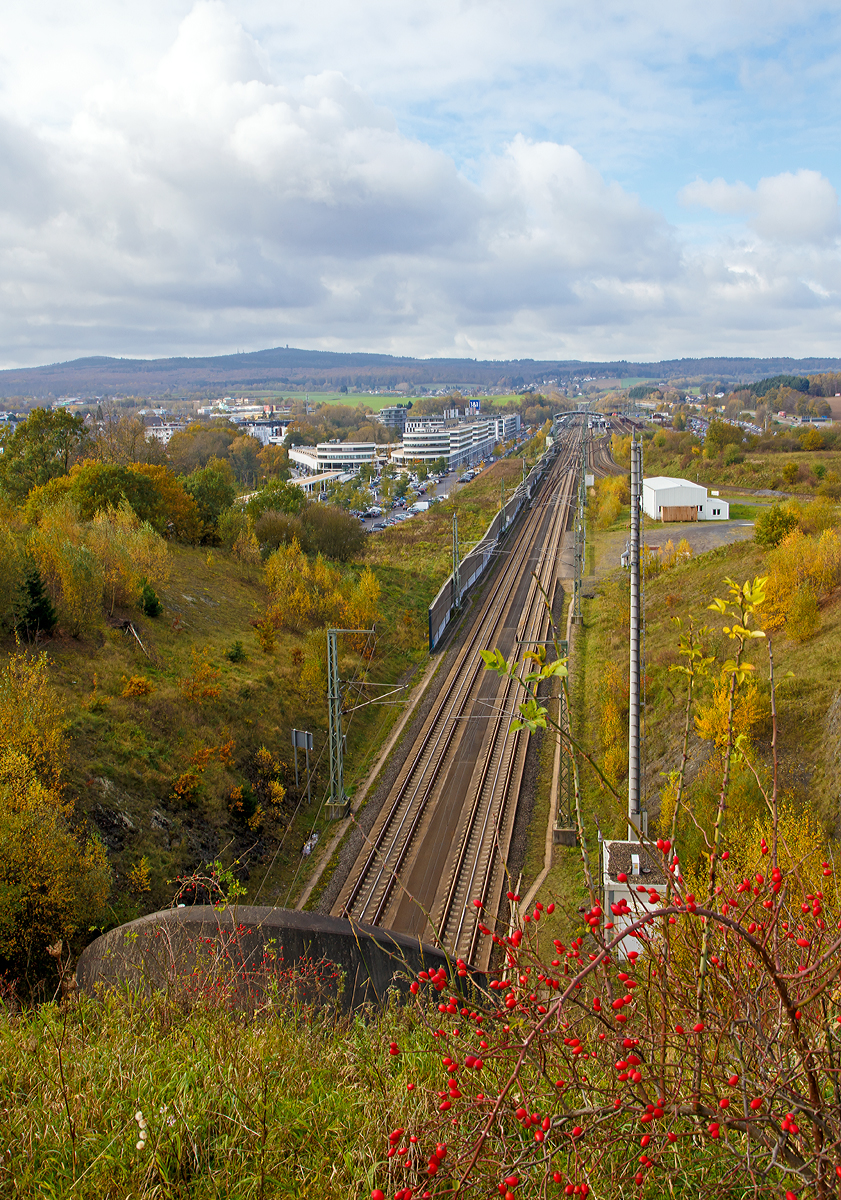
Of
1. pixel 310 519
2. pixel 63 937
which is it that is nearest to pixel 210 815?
pixel 63 937

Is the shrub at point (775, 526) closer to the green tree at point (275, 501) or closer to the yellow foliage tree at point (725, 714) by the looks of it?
the yellow foliage tree at point (725, 714)

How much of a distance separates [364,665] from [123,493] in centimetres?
1285

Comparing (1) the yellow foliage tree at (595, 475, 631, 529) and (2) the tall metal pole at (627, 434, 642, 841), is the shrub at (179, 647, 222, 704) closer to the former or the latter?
(2) the tall metal pole at (627, 434, 642, 841)

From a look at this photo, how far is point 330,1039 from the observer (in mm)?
5461

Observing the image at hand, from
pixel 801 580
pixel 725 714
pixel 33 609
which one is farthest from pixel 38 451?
pixel 801 580

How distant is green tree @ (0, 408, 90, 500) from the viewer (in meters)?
34.6

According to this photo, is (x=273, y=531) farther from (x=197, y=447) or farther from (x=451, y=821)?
(x=197, y=447)

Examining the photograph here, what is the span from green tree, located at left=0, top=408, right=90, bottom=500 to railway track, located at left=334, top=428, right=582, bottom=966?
74.7 feet

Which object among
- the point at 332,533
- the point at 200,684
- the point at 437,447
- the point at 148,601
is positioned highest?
the point at 437,447

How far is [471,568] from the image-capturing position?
39.0 metres

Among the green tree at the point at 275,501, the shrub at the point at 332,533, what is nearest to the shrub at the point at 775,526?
the shrub at the point at 332,533

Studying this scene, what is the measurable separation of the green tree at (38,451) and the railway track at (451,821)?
2277 centimetres

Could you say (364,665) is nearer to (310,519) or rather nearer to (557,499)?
(310,519)

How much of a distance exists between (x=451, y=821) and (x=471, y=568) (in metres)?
22.2
